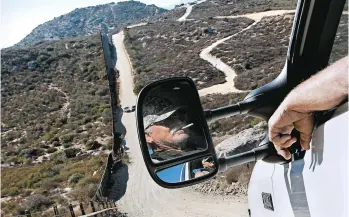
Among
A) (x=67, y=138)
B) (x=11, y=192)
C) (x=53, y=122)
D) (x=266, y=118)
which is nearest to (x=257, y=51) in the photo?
(x=67, y=138)

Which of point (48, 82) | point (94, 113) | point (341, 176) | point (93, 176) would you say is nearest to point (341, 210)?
point (341, 176)

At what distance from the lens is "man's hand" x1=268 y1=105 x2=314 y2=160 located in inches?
61.6

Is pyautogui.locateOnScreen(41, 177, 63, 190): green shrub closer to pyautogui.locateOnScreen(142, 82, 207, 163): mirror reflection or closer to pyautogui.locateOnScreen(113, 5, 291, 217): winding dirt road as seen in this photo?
pyautogui.locateOnScreen(113, 5, 291, 217): winding dirt road

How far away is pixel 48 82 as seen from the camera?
57281 millimetres

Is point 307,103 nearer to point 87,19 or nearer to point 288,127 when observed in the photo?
point 288,127

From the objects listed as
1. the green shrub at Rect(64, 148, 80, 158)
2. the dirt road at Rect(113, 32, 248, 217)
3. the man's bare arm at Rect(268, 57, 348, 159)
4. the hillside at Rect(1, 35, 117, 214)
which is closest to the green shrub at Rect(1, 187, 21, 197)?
the hillside at Rect(1, 35, 117, 214)

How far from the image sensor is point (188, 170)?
2035mm

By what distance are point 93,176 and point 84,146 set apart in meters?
10.1

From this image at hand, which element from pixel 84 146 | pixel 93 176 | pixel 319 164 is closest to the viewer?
pixel 319 164

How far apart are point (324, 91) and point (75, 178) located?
1979cm

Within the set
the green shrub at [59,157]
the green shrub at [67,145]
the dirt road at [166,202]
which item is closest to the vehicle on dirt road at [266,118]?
the dirt road at [166,202]

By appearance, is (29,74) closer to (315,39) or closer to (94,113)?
(94,113)

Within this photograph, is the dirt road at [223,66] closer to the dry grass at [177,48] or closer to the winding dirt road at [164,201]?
the dry grass at [177,48]

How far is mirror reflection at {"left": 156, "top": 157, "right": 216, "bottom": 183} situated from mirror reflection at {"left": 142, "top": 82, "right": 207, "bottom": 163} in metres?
0.07
